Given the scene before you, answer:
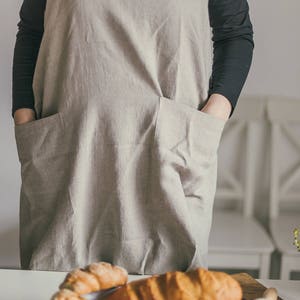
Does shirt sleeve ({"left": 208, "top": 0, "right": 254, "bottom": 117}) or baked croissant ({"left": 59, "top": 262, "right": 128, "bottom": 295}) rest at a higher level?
shirt sleeve ({"left": 208, "top": 0, "right": 254, "bottom": 117})

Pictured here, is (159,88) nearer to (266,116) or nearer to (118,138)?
(118,138)

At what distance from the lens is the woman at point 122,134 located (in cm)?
107

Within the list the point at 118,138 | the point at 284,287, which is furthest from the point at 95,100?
the point at 284,287

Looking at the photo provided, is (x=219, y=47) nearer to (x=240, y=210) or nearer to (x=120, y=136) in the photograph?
(x=120, y=136)

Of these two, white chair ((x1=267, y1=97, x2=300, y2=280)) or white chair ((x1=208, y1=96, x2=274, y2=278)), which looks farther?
white chair ((x1=267, y1=97, x2=300, y2=280))

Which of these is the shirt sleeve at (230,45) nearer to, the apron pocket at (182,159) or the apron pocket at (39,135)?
the apron pocket at (182,159)

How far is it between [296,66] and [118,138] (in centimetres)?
121

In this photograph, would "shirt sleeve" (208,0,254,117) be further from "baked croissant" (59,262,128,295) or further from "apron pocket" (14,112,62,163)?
"baked croissant" (59,262,128,295)

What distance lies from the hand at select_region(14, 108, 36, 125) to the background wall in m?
0.84

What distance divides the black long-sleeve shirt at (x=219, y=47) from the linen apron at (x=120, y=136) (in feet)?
0.17

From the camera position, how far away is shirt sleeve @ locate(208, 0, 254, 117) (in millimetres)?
1152

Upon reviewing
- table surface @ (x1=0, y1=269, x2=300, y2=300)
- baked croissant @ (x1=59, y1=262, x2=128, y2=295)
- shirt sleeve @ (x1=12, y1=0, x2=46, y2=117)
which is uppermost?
shirt sleeve @ (x1=12, y1=0, x2=46, y2=117)

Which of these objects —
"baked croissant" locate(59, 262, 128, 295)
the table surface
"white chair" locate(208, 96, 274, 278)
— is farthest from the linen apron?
"white chair" locate(208, 96, 274, 278)

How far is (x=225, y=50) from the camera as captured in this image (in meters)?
1.19
